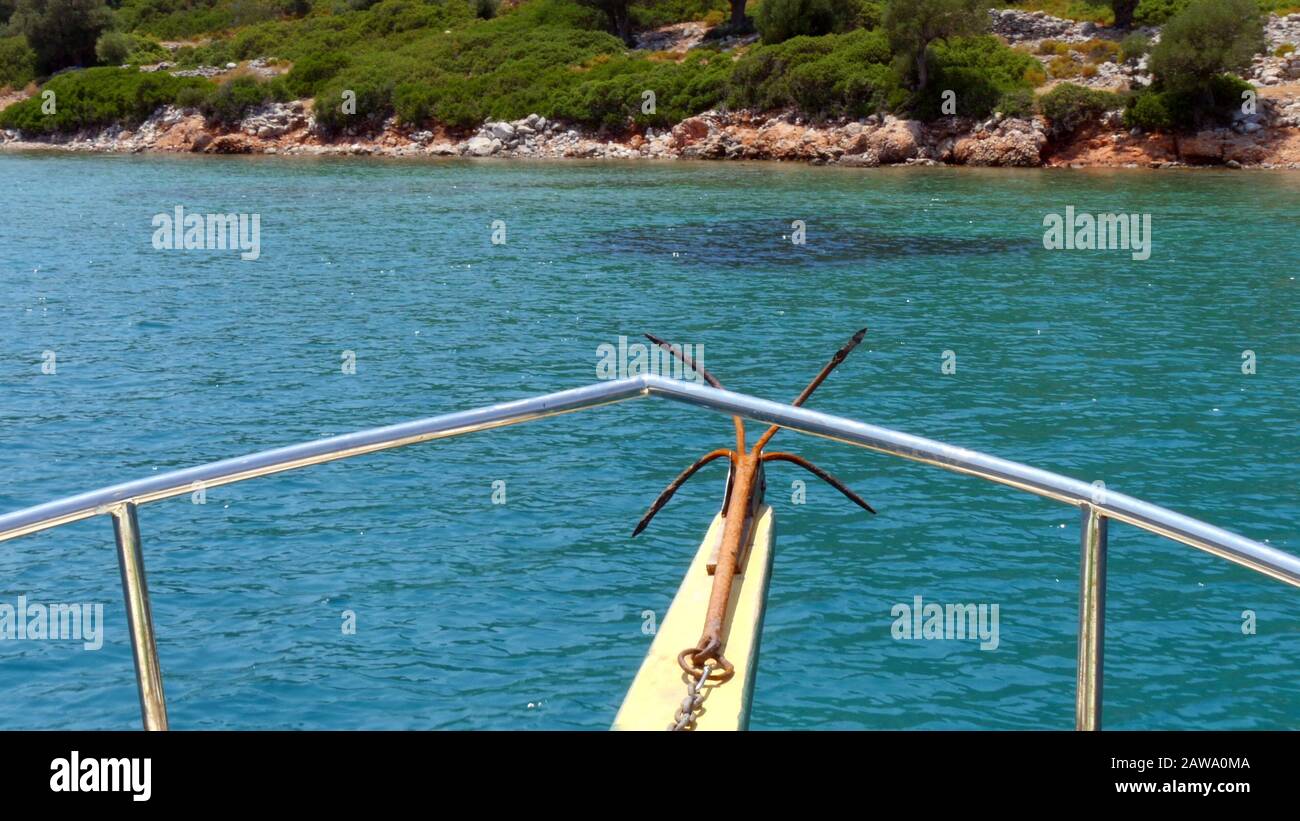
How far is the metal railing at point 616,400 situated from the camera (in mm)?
3074

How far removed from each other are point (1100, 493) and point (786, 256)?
27.0 m

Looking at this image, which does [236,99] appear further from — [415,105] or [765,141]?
[765,141]

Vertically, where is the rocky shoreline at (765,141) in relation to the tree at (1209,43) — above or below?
below

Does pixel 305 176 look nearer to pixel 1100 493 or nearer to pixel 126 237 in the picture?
pixel 126 237

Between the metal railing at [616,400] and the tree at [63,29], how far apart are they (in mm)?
95182

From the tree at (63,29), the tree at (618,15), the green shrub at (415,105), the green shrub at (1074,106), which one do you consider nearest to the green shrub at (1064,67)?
the green shrub at (1074,106)

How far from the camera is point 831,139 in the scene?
54531 millimetres

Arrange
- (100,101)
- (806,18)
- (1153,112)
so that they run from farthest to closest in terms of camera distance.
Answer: (100,101), (806,18), (1153,112)

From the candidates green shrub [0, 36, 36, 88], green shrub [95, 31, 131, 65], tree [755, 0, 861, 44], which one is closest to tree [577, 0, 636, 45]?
tree [755, 0, 861, 44]

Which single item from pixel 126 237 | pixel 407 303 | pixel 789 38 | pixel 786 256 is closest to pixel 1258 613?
pixel 407 303

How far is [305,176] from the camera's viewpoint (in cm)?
5200

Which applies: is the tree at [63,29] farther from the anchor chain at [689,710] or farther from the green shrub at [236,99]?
the anchor chain at [689,710]

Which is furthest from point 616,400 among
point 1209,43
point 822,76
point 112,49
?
point 112,49

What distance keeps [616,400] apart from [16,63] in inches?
3866
